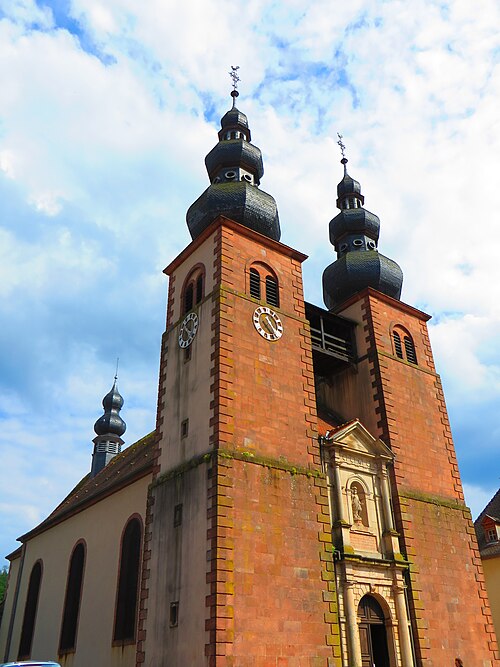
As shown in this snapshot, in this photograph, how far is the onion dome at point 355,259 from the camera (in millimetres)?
26125

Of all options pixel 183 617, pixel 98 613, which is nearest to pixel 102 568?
pixel 98 613

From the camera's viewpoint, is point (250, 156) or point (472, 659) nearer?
point (472, 659)

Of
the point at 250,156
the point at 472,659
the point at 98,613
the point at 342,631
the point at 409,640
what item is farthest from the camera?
the point at 250,156

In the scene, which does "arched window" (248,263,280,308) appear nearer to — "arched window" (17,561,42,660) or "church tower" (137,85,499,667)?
"church tower" (137,85,499,667)

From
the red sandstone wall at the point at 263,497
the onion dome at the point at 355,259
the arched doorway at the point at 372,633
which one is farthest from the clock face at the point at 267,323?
the arched doorway at the point at 372,633

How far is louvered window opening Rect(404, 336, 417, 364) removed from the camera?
2502cm

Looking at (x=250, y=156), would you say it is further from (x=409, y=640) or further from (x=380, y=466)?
(x=409, y=640)

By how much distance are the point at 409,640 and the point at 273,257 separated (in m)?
12.7

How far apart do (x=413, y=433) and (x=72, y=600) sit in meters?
14.2

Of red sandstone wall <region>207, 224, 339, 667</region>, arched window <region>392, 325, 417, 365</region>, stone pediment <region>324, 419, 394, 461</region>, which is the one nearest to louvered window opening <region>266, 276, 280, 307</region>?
red sandstone wall <region>207, 224, 339, 667</region>

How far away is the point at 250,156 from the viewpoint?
25062mm

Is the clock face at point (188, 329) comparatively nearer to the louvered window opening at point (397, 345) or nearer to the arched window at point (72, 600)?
the louvered window opening at point (397, 345)

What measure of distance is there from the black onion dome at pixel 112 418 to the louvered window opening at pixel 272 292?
2386 centimetres

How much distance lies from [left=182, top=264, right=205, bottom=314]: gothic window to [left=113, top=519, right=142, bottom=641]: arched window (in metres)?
7.30
